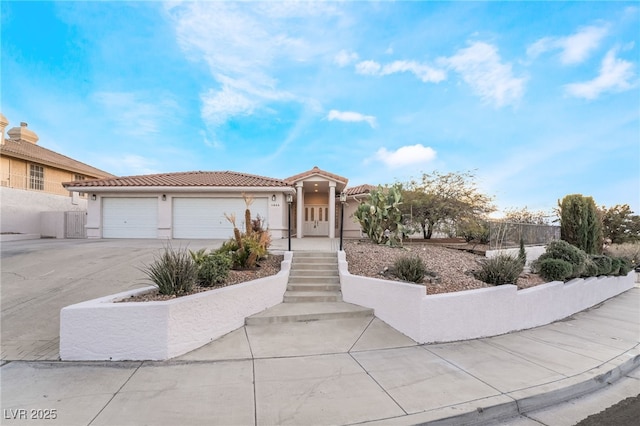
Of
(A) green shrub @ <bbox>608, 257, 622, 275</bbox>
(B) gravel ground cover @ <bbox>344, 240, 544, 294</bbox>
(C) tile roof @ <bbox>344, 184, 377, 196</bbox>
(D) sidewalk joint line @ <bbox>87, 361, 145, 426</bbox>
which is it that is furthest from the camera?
(C) tile roof @ <bbox>344, 184, 377, 196</bbox>

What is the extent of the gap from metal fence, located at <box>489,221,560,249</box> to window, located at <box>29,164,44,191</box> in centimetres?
2656

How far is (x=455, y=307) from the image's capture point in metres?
5.43

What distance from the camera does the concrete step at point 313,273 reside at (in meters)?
7.89

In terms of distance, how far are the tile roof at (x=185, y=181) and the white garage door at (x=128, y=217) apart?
2.97 feet

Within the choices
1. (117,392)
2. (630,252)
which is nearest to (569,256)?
(117,392)

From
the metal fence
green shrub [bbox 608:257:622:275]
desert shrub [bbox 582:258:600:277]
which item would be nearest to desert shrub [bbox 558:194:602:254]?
the metal fence

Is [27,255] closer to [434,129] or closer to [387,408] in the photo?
[387,408]

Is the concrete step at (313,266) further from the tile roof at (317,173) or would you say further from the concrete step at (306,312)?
the tile roof at (317,173)

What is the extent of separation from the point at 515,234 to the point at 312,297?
10109 mm

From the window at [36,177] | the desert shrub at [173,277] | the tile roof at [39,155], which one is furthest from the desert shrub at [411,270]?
the window at [36,177]

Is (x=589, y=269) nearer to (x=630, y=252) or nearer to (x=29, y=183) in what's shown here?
(x=630, y=252)

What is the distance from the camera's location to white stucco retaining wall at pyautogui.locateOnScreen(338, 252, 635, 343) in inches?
207

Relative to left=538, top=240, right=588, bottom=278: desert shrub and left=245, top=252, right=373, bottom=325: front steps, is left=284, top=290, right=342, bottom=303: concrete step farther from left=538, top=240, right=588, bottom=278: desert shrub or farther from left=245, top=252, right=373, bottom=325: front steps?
left=538, top=240, right=588, bottom=278: desert shrub

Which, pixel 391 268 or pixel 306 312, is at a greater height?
pixel 391 268
